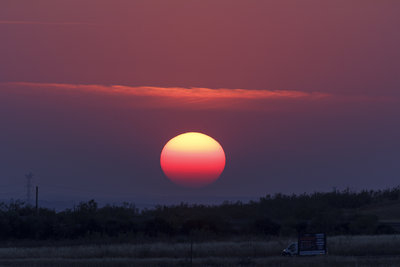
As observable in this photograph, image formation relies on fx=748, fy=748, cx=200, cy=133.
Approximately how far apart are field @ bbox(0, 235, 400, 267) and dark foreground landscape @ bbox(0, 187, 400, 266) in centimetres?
5

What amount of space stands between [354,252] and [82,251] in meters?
16.3

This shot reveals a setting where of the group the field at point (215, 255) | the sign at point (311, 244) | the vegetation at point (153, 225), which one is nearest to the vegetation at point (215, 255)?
the field at point (215, 255)

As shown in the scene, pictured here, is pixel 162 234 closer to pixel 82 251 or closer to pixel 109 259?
pixel 82 251

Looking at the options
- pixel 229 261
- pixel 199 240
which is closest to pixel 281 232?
pixel 199 240

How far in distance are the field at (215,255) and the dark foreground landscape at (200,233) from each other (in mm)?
52

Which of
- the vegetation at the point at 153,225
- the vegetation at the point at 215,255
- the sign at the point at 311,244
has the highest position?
the vegetation at the point at 153,225

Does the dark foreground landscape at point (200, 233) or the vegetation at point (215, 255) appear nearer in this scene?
the vegetation at point (215, 255)

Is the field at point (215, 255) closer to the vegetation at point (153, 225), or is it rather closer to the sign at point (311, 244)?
the sign at point (311, 244)

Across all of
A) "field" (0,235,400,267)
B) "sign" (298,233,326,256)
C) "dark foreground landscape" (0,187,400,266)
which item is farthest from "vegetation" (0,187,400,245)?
"sign" (298,233,326,256)

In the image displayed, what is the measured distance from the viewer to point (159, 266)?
36094 millimetres

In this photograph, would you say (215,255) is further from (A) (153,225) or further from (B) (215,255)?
(A) (153,225)

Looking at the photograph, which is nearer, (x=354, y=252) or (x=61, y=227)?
(x=354, y=252)

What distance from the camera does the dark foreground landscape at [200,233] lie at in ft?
133

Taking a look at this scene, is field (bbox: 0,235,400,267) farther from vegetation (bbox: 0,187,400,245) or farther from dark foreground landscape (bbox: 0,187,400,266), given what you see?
vegetation (bbox: 0,187,400,245)
